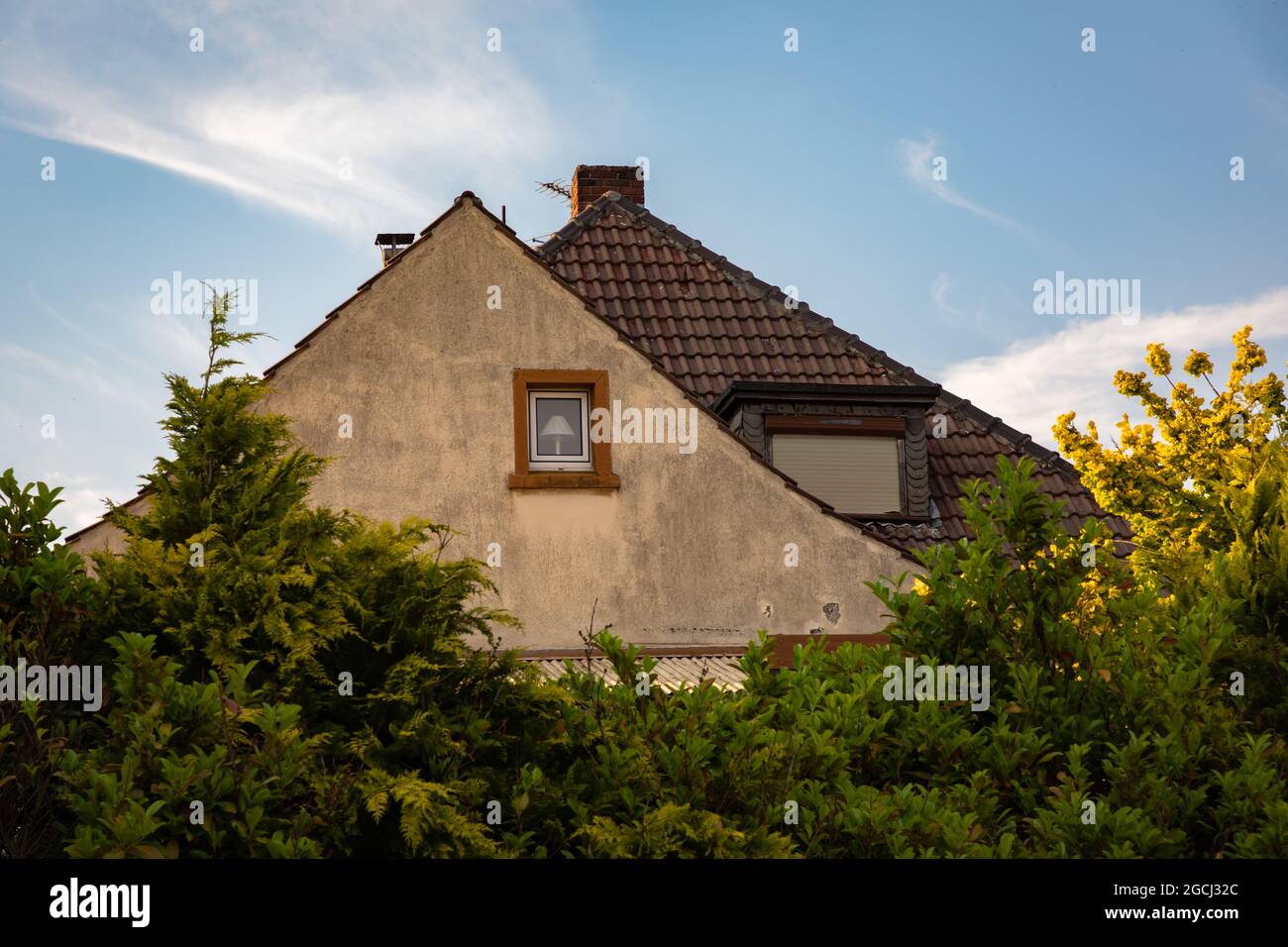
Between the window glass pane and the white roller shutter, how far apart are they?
3273mm

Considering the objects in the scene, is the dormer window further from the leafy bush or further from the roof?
the leafy bush

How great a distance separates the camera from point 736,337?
18656 millimetres

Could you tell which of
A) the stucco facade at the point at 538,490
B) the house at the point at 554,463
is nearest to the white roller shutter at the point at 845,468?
the house at the point at 554,463

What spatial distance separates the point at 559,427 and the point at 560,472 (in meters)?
0.55

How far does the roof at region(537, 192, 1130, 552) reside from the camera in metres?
18.1

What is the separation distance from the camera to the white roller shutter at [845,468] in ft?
57.6

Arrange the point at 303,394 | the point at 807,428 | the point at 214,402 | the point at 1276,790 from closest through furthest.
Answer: the point at 1276,790 → the point at 214,402 → the point at 303,394 → the point at 807,428

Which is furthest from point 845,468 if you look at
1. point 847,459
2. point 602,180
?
point 602,180

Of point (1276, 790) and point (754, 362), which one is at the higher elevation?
point (754, 362)

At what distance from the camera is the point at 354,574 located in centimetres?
551

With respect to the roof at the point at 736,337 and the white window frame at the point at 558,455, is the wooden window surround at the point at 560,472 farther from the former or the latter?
the roof at the point at 736,337

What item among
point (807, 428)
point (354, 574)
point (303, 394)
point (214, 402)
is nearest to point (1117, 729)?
point (354, 574)

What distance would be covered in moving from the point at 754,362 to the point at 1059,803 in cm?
1329

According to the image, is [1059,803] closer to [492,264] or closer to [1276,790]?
[1276,790]
